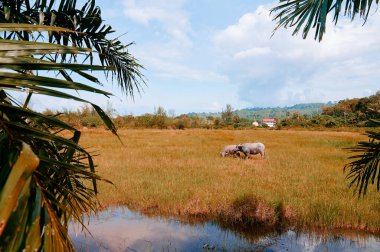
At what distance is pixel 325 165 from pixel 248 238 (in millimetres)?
8538

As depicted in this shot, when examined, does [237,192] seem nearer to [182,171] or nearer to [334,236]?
[334,236]

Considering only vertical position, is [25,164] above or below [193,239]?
above

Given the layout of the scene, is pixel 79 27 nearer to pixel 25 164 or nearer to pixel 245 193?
pixel 25 164

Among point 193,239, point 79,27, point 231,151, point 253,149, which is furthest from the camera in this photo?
point 231,151

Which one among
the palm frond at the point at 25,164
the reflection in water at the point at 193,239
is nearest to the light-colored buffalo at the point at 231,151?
the reflection in water at the point at 193,239

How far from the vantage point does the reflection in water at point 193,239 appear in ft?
19.8

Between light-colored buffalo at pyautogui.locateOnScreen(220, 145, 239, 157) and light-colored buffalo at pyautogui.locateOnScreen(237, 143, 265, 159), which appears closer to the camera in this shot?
light-colored buffalo at pyautogui.locateOnScreen(237, 143, 265, 159)

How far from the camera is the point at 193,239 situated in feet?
20.9

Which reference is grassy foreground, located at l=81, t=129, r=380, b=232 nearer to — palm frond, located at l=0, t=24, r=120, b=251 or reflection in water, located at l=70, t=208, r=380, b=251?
reflection in water, located at l=70, t=208, r=380, b=251

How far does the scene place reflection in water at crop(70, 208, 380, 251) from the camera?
6034 mm

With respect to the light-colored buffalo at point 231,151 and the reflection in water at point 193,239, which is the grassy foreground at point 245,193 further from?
the light-colored buffalo at point 231,151

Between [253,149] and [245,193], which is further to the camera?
[253,149]

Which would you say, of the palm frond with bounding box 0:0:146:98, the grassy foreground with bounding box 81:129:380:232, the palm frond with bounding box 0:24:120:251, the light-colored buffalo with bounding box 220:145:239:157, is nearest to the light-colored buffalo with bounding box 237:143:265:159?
the light-colored buffalo with bounding box 220:145:239:157

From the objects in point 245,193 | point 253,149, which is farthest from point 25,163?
point 253,149
